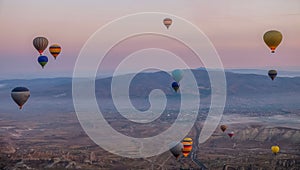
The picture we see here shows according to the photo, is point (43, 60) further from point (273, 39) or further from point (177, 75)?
point (273, 39)

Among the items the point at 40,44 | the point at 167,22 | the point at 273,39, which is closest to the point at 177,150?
the point at 167,22

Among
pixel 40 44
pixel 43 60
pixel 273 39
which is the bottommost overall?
pixel 43 60

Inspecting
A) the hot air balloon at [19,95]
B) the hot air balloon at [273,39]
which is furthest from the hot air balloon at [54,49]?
the hot air balloon at [273,39]

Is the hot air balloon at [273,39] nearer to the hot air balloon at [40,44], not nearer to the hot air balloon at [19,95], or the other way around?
the hot air balloon at [40,44]

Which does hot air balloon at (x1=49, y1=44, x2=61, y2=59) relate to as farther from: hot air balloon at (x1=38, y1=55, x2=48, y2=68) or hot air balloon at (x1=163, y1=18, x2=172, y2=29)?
hot air balloon at (x1=163, y1=18, x2=172, y2=29)

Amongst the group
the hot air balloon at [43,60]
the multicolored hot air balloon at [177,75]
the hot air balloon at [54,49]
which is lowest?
the hot air balloon at [43,60]

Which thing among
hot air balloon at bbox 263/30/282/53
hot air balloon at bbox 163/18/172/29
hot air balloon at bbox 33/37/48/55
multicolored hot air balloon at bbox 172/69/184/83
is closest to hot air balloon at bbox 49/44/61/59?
hot air balloon at bbox 33/37/48/55

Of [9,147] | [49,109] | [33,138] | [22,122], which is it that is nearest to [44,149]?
[9,147]
